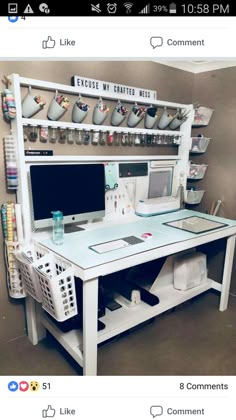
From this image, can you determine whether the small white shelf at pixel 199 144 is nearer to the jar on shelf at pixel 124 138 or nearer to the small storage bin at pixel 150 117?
the small storage bin at pixel 150 117

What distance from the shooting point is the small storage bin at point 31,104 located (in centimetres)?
148

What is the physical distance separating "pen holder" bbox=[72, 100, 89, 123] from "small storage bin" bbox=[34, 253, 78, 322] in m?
0.86

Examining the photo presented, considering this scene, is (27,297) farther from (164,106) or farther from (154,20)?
(164,106)

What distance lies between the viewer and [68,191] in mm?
1584

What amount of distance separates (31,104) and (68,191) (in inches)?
19.8

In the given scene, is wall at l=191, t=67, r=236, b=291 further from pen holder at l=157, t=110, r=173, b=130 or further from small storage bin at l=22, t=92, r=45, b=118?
small storage bin at l=22, t=92, r=45, b=118

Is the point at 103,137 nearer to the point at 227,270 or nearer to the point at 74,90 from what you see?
the point at 74,90

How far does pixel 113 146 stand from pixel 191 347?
142 centimetres

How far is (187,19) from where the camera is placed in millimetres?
772

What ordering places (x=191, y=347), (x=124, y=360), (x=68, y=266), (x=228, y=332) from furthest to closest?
(x=228, y=332) → (x=191, y=347) → (x=124, y=360) → (x=68, y=266)

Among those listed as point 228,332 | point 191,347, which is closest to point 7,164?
point 191,347

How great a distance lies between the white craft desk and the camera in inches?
48.9

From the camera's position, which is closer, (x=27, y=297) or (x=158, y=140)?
(x=27, y=297)
